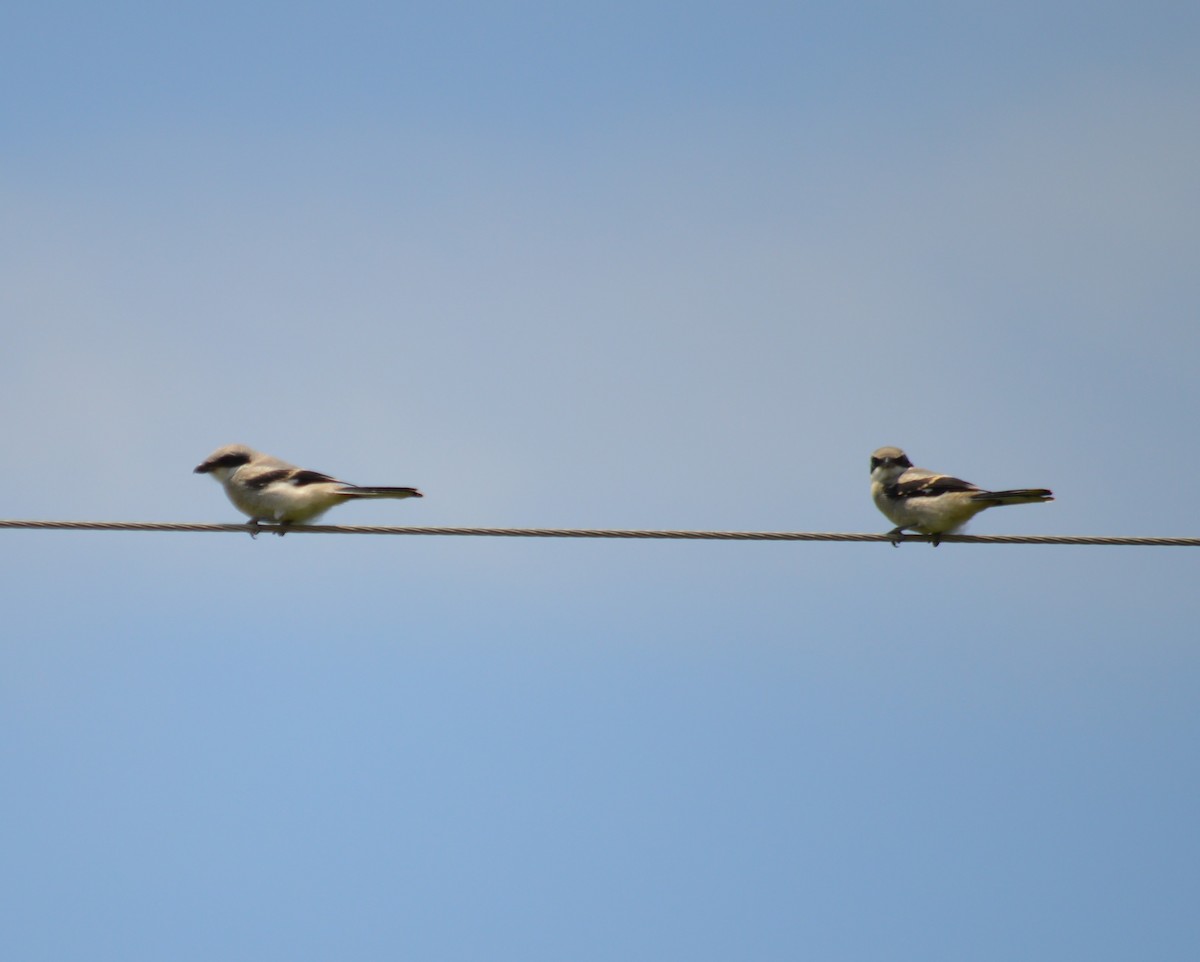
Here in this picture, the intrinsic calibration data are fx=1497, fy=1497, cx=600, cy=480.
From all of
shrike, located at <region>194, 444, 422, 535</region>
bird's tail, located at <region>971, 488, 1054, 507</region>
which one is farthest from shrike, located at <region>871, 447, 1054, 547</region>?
shrike, located at <region>194, 444, 422, 535</region>

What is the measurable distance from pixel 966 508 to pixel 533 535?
15.1 feet

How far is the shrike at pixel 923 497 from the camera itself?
40.3ft

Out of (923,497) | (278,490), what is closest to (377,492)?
(278,490)

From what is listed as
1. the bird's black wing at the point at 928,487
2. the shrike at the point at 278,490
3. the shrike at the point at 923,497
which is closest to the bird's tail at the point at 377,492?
the shrike at the point at 278,490

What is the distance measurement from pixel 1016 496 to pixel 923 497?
1.14m

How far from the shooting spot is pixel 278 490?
41.3 ft

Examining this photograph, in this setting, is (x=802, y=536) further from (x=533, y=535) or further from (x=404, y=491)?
(x=404, y=491)

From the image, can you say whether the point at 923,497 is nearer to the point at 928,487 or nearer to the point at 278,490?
the point at 928,487

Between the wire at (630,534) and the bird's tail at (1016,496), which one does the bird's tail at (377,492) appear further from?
the bird's tail at (1016,496)

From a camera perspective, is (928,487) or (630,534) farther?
(928,487)

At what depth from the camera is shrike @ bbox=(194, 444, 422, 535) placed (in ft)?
41.0

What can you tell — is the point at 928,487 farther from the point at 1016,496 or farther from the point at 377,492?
the point at 377,492

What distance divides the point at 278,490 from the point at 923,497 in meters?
5.48

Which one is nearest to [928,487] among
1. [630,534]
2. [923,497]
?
[923,497]
